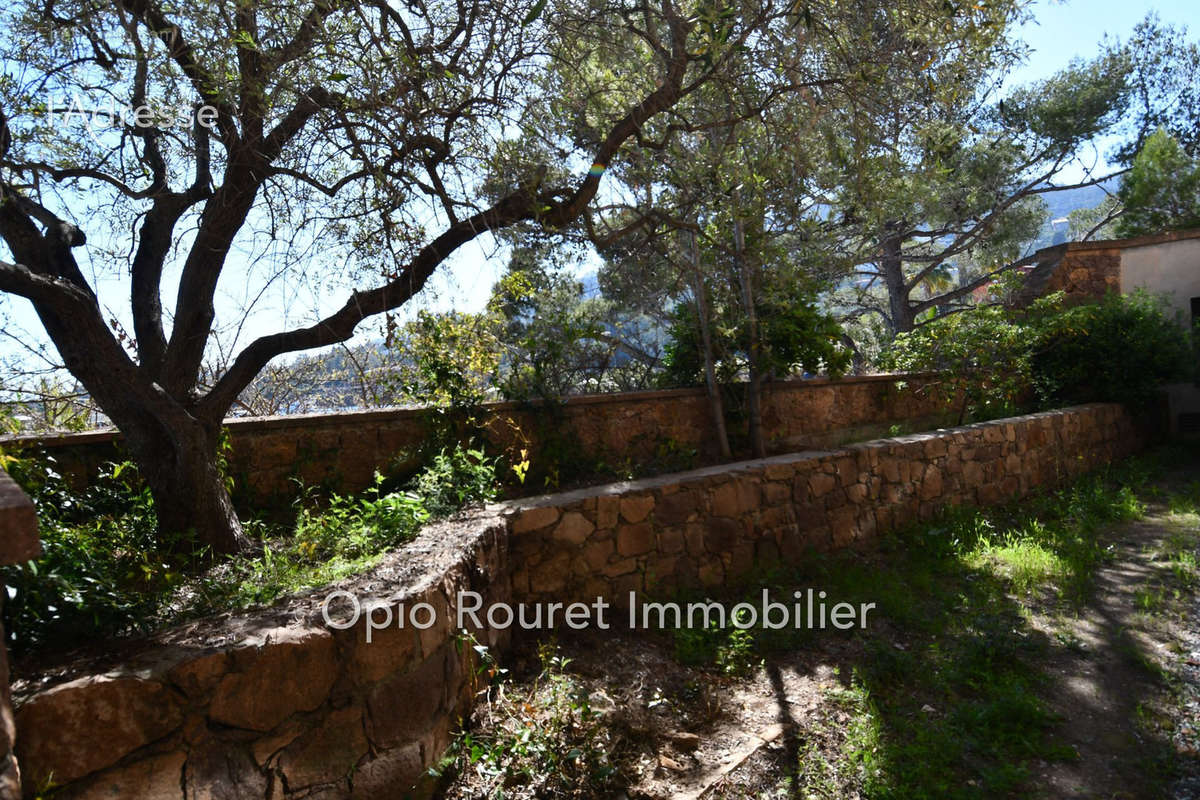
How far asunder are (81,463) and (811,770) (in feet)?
13.3

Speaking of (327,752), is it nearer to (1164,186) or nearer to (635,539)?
(635,539)

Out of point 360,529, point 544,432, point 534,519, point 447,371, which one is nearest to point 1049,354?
point 544,432

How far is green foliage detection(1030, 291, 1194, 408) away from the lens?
9.78 metres

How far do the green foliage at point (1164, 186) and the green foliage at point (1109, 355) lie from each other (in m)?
4.24

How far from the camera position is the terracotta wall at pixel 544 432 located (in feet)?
15.6

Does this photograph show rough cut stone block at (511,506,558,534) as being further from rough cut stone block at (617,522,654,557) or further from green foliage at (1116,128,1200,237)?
green foliage at (1116,128,1200,237)

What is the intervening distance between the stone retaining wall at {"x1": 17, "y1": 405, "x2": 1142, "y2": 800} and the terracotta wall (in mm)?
1044

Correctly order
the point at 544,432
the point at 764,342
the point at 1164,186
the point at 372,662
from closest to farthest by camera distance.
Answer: the point at 372,662 → the point at 544,432 → the point at 764,342 → the point at 1164,186

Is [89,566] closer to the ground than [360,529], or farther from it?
A: farther from it

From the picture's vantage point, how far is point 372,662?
8.80 ft

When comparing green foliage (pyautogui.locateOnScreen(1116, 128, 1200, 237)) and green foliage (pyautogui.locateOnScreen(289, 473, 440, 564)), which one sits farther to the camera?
green foliage (pyautogui.locateOnScreen(1116, 128, 1200, 237))

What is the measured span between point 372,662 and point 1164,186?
1572 cm

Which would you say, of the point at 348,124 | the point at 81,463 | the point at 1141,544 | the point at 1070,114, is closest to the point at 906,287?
the point at 1070,114

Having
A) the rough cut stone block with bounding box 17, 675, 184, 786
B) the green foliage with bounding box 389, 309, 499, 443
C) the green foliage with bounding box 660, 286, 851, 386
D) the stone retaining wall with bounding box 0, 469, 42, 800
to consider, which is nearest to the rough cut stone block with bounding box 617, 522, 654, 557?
the green foliage with bounding box 389, 309, 499, 443
